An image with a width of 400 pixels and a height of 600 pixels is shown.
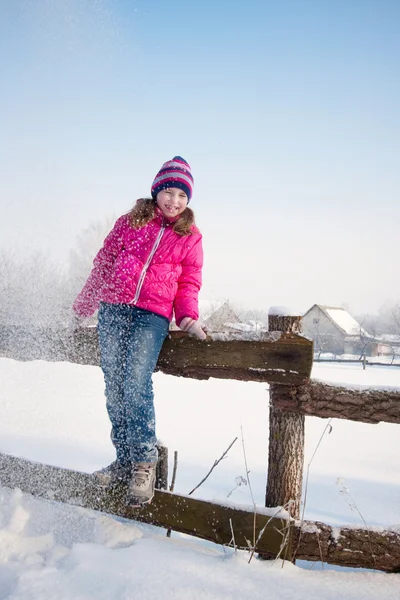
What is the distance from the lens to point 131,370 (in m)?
2.48

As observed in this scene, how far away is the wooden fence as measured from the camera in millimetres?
2289

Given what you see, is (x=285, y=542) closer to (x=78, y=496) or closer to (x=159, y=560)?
Answer: (x=159, y=560)

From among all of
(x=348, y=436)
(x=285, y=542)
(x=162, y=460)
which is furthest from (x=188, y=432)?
(x=285, y=542)

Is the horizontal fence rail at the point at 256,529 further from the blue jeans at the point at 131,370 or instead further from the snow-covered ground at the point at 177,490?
the blue jeans at the point at 131,370

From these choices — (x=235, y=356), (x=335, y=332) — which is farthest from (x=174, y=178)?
(x=335, y=332)

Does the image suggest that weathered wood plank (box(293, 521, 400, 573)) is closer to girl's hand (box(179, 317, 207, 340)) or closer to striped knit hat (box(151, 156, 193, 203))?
girl's hand (box(179, 317, 207, 340))

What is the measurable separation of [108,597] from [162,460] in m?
1.16

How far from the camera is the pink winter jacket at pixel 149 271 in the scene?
2.61 metres

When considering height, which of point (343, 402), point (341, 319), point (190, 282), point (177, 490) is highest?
point (341, 319)

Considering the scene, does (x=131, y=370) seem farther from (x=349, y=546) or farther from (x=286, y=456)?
(x=349, y=546)

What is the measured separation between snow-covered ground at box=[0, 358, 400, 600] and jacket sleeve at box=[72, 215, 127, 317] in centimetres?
127

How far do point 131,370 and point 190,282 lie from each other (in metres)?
0.69

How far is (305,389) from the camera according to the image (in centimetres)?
234

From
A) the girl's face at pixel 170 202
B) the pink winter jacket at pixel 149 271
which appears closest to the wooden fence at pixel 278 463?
the pink winter jacket at pixel 149 271
